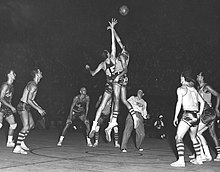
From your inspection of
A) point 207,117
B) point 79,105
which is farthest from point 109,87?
point 207,117

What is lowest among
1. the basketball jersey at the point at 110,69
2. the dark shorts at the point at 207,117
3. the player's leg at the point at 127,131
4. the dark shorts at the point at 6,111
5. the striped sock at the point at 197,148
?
the striped sock at the point at 197,148

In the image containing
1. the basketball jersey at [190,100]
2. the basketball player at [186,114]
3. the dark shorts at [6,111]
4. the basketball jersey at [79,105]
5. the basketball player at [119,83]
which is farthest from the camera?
the basketball jersey at [79,105]

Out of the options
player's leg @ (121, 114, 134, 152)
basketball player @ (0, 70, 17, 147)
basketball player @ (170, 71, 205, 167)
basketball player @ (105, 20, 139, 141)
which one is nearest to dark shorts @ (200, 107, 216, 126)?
basketball player @ (170, 71, 205, 167)

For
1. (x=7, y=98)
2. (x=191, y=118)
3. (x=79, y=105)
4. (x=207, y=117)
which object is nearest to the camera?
(x=191, y=118)

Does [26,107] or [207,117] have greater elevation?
[26,107]

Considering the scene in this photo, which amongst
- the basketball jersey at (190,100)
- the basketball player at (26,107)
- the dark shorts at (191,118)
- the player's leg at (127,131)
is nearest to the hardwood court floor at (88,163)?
the basketball player at (26,107)

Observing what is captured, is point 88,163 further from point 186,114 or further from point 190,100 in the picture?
point 190,100

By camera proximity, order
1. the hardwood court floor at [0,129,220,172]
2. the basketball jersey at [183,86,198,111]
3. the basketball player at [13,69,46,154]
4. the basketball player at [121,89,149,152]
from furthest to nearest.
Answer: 1. the basketball player at [121,89,149,152]
2. the basketball player at [13,69,46,154]
3. the basketball jersey at [183,86,198,111]
4. the hardwood court floor at [0,129,220,172]

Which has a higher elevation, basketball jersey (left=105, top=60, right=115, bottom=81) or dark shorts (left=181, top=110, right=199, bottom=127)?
basketball jersey (left=105, top=60, right=115, bottom=81)

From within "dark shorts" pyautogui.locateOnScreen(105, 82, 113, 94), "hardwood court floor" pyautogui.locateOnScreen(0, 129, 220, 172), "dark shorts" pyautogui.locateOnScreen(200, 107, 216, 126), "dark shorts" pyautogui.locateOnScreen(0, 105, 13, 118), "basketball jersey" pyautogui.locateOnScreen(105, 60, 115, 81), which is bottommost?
"hardwood court floor" pyautogui.locateOnScreen(0, 129, 220, 172)

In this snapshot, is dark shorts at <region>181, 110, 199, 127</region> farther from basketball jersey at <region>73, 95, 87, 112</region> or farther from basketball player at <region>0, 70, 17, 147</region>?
basketball jersey at <region>73, 95, 87, 112</region>

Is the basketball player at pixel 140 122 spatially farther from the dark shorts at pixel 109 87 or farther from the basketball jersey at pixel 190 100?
the basketball jersey at pixel 190 100

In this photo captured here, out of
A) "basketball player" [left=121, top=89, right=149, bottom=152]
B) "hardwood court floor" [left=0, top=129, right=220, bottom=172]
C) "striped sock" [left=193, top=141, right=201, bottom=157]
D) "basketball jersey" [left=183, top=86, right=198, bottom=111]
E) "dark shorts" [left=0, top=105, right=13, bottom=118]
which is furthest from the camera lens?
"basketball player" [left=121, top=89, right=149, bottom=152]

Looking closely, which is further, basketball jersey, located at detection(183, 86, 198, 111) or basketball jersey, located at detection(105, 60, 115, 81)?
basketball jersey, located at detection(105, 60, 115, 81)
